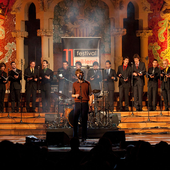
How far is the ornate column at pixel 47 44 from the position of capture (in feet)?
34.2

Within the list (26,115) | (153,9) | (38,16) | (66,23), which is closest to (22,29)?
(38,16)

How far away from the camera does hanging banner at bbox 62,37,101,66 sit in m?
10.6

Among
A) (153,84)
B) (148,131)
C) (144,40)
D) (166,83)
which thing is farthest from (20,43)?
(148,131)

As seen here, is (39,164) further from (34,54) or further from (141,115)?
(34,54)

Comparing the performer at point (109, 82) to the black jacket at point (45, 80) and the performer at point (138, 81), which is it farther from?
the black jacket at point (45, 80)

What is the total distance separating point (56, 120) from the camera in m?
6.92

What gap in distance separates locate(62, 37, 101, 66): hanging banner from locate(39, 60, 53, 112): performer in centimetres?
236

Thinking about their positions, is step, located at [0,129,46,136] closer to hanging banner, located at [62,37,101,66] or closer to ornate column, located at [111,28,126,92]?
hanging banner, located at [62,37,101,66]

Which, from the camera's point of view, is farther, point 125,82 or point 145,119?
point 125,82

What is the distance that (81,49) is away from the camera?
10.6 m

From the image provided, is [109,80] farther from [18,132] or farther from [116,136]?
[116,136]

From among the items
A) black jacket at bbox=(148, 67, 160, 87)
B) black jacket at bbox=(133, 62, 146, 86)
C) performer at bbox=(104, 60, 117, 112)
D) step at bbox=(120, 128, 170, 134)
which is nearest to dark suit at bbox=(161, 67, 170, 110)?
black jacket at bbox=(148, 67, 160, 87)

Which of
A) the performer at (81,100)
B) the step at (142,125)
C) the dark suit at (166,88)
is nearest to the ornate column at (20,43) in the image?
the step at (142,125)

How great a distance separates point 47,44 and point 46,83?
2.60 m
